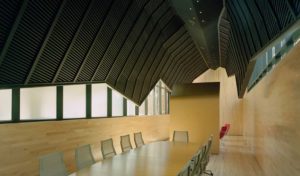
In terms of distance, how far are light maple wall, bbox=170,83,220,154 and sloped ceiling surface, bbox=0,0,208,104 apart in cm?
213

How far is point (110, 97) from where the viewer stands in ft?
36.0

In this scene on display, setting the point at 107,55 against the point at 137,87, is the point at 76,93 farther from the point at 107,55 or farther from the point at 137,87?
the point at 137,87

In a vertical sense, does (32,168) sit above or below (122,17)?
below

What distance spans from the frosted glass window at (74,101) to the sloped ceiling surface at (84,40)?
2.84ft

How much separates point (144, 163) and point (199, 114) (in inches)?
261

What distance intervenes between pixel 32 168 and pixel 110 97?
4737 millimetres

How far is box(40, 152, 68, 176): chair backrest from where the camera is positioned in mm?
4055

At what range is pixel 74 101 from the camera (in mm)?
8844

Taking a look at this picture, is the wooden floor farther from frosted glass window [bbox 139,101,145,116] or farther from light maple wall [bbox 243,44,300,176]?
frosted glass window [bbox 139,101,145,116]

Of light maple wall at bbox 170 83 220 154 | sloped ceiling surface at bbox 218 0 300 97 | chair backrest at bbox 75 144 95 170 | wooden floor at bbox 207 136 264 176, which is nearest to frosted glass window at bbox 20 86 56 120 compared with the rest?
chair backrest at bbox 75 144 95 170

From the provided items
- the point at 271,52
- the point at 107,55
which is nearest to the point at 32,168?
the point at 107,55

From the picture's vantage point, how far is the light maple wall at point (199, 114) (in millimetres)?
11219

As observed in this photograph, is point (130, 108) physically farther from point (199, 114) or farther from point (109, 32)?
point (109, 32)

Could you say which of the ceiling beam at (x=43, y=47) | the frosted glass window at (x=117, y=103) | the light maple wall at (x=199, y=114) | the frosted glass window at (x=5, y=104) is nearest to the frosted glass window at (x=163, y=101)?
the light maple wall at (x=199, y=114)
